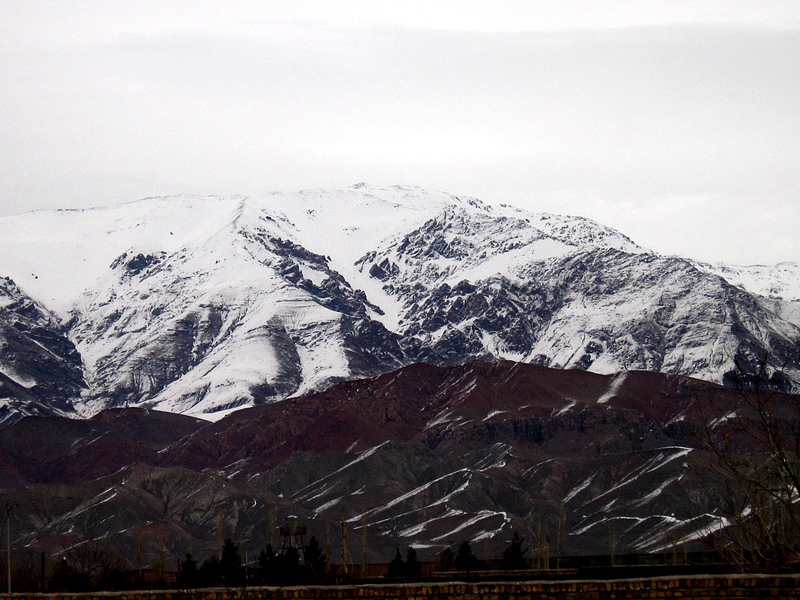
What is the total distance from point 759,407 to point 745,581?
433 centimetres

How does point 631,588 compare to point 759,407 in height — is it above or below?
below

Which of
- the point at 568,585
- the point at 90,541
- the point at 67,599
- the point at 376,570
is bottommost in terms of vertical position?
the point at 90,541

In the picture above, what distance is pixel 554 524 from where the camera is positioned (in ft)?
637

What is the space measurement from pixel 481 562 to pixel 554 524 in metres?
85.7

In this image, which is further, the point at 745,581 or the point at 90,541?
the point at 90,541

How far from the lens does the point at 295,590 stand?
3606 cm

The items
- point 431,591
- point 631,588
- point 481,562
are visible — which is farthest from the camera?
point 481,562

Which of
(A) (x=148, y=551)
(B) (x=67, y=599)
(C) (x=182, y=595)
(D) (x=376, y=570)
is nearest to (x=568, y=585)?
(C) (x=182, y=595)

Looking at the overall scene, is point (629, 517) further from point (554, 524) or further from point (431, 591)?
point (431, 591)

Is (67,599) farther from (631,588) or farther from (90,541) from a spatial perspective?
(90,541)

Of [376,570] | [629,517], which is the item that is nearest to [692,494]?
[629,517]

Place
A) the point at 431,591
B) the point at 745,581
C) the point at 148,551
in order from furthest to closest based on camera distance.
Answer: the point at 148,551 → the point at 431,591 → the point at 745,581

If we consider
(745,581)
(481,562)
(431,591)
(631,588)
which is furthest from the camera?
(481,562)

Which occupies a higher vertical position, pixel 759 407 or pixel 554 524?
pixel 759 407
